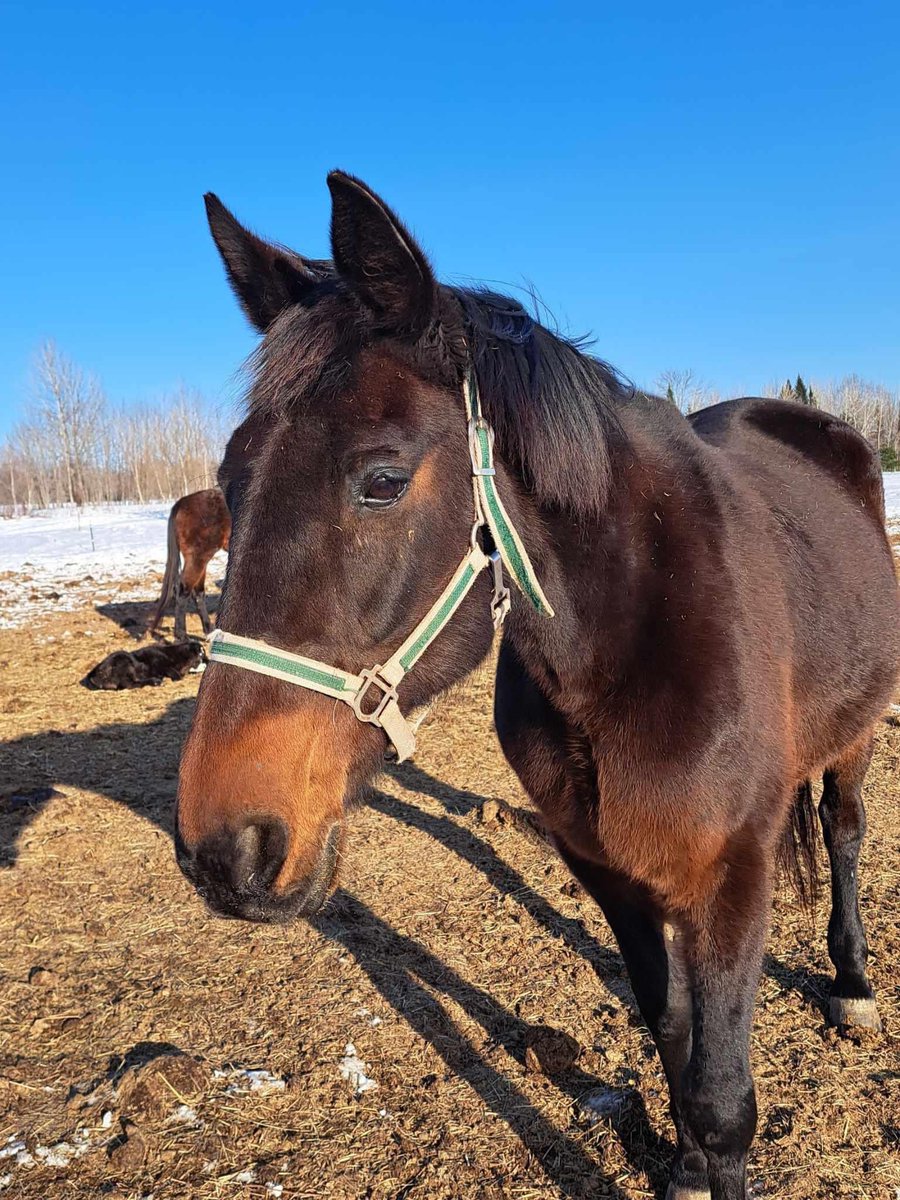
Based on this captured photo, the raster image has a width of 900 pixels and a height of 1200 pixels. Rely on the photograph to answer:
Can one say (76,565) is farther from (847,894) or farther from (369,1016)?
(847,894)

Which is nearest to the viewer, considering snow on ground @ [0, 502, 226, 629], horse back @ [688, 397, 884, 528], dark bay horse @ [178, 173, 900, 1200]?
dark bay horse @ [178, 173, 900, 1200]

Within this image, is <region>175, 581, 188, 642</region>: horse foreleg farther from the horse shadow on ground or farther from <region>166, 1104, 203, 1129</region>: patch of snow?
<region>166, 1104, 203, 1129</region>: patch of snow

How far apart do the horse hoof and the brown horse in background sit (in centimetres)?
956

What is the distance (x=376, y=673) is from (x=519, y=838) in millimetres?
3571

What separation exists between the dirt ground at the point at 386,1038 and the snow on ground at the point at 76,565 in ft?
31.1

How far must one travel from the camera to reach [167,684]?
8.83 metres

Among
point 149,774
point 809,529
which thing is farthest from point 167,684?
point 809,529

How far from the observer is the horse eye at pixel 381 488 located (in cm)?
154

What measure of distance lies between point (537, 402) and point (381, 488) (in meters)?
0.45

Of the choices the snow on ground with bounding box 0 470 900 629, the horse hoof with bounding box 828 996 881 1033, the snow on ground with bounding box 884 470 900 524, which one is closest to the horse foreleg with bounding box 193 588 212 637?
the snow on ground with bounding box 0 470 900 629

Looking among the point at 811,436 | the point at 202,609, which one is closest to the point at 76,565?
the point at 202,609

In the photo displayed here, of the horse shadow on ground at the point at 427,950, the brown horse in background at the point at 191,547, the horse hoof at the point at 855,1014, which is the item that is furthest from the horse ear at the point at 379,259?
the brown horse in background at the point at 191,547

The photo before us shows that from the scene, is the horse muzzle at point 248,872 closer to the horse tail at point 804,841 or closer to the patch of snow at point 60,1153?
the patch of snow at point 60,1153

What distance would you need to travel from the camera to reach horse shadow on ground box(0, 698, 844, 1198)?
2.52 m
